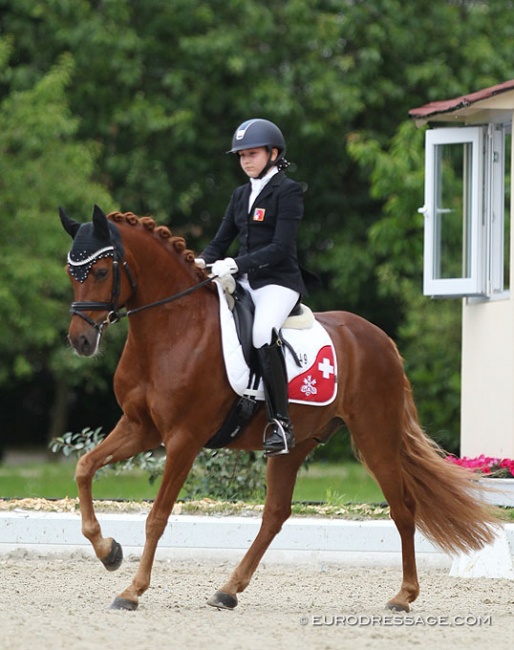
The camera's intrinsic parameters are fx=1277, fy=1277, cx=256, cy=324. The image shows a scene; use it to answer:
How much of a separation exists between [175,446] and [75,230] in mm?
1282

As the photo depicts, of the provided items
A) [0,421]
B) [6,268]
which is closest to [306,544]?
[6,268]

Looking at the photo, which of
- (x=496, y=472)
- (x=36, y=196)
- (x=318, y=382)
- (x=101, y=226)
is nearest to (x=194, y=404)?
(x=318, y=382)

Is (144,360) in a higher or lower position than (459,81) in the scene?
lower

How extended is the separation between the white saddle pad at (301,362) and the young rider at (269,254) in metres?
0.12

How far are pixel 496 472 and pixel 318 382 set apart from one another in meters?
3.68

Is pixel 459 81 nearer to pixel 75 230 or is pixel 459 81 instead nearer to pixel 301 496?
pixel 301 496

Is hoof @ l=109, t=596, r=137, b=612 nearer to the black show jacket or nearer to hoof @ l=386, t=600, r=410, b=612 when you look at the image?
hoof @ l=386, t=600, r=410, b=612

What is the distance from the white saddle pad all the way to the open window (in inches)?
200

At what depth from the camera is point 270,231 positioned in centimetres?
738

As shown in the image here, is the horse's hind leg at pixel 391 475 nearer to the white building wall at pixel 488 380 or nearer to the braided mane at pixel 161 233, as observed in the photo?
the braided mane at pixel 161 233

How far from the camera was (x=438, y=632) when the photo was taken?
6363 millimetres

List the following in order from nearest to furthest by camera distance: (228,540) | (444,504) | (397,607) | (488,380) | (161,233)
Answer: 1. (161,233)
2. (397,607)
3. (444,504)
4. (228,540)
5. (488,380)

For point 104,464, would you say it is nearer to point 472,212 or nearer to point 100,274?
point 100,274

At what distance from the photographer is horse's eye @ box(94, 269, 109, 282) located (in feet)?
22.0
